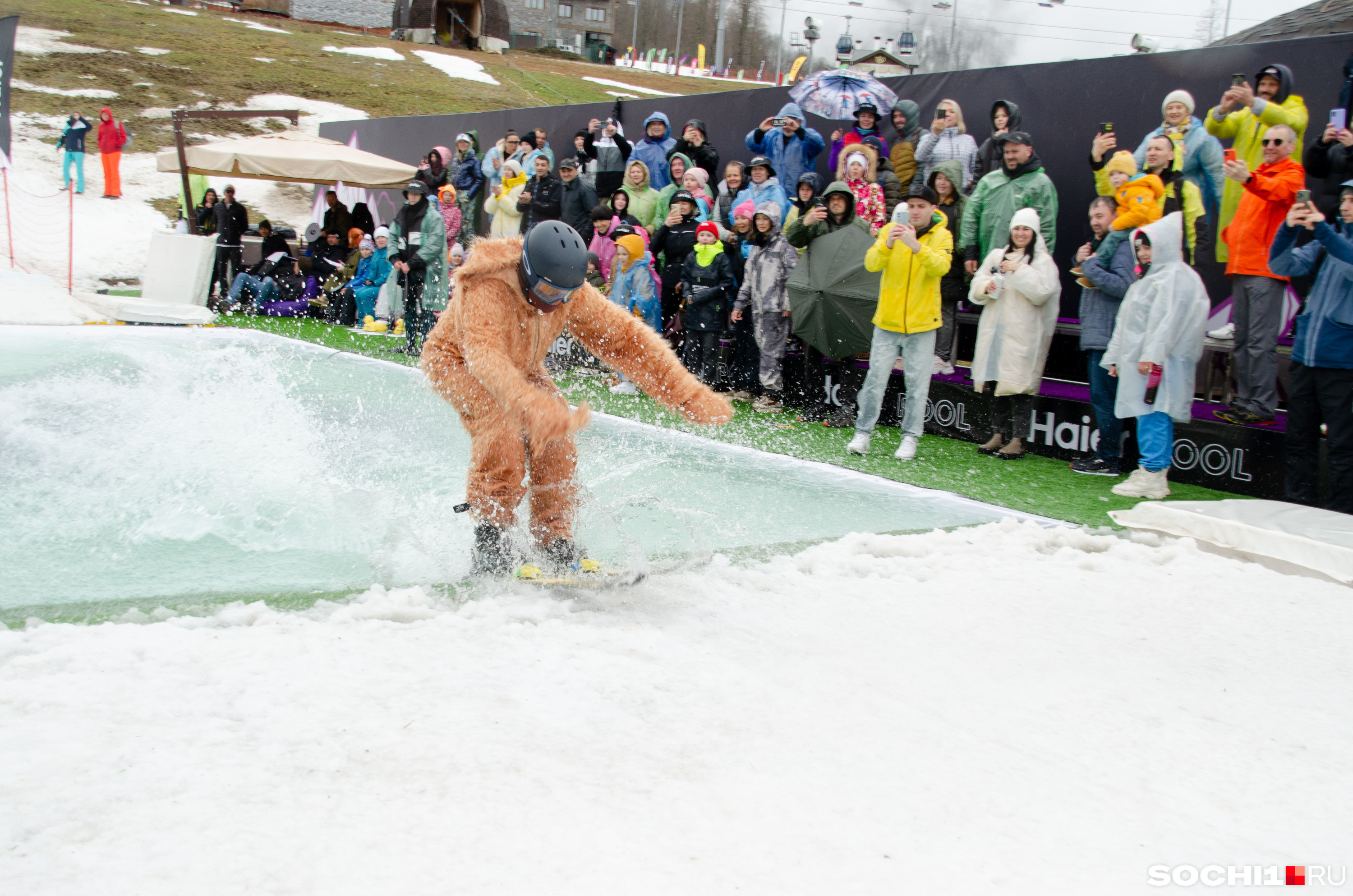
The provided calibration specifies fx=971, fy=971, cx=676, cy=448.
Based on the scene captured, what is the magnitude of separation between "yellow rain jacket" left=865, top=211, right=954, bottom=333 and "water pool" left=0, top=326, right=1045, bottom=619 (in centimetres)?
152

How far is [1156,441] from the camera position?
6.82 m

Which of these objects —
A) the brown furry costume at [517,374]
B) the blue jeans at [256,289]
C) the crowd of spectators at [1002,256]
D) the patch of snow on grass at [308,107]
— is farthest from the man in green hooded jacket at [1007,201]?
the patch of snow on grass at [308,107]

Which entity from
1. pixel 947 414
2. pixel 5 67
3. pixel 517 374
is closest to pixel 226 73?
pixel 5 67

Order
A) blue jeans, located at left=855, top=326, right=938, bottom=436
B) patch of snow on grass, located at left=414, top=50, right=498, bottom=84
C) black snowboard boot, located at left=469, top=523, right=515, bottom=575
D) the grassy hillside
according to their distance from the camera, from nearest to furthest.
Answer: black snowboard boot, located at left=469, top=523, right=515, bottom=575 → blue jeans, located at left=855, top=326, right=938, bottom=436 → the grassy hillside → patch of snow on grass, located at left=414, top=50, right=498, bottom=84

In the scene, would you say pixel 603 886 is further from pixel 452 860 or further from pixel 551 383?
pixel 551 383

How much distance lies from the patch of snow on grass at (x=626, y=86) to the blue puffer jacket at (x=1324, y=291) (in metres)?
41.0

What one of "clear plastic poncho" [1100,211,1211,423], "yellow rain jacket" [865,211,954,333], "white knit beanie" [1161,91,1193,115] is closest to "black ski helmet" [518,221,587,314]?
"yellow rain jacket" [865,211,954,333]

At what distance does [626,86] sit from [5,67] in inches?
1448

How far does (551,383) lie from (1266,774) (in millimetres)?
3333

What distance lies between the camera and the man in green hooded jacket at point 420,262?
12.8m

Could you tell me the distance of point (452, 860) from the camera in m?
2.39

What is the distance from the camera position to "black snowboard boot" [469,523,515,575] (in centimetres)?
451

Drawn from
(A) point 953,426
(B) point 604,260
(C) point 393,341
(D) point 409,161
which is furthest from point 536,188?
(D) point 409,161

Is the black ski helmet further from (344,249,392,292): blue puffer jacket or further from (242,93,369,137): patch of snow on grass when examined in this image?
(242,93,369,137): patch of snow on grass
